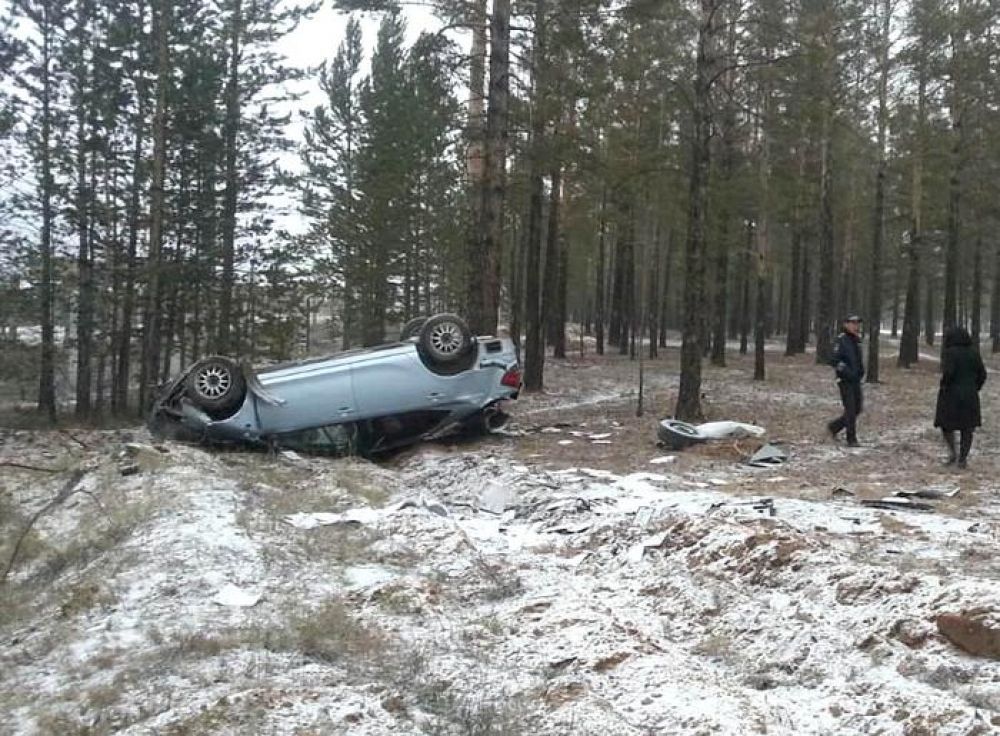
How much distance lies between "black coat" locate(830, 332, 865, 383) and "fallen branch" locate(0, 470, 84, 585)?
30.1 ft

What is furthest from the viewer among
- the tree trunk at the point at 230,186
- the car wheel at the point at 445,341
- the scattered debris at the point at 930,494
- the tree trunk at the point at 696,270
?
the tree trunk at the point at 230,186

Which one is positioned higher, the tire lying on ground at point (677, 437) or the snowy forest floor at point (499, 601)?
the tire lying on ground at point (677, 437)

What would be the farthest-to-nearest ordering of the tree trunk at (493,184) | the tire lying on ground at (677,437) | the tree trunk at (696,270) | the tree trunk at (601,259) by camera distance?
the tree trunk at (601,259) < the tree trunk at (493,184) < the tree trunk at (696,270) < the tire lying on ground at (677,437)

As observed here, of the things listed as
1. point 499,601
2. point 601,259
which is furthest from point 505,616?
point 601,259

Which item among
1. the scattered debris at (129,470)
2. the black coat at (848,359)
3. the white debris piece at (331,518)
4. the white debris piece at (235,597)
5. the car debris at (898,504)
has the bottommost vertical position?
the white debris piece at (235,597)

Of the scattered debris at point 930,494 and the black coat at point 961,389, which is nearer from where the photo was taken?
the scattered debris at point 930,494

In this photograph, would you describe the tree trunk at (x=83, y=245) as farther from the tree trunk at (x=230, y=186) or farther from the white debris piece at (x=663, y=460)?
the white debris piece at (x=663, y=460)

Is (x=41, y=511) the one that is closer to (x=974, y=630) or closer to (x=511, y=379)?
(x=511, y=379)

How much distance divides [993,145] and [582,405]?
15.4 metres

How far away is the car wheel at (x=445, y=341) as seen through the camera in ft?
36.1

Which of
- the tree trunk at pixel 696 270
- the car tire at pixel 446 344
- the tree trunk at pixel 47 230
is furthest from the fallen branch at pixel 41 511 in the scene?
the tree trunk at pixel 47 230

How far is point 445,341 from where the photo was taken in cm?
1105

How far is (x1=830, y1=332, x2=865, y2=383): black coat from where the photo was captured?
447 inches

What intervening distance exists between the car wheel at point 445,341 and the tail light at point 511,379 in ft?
1.97
